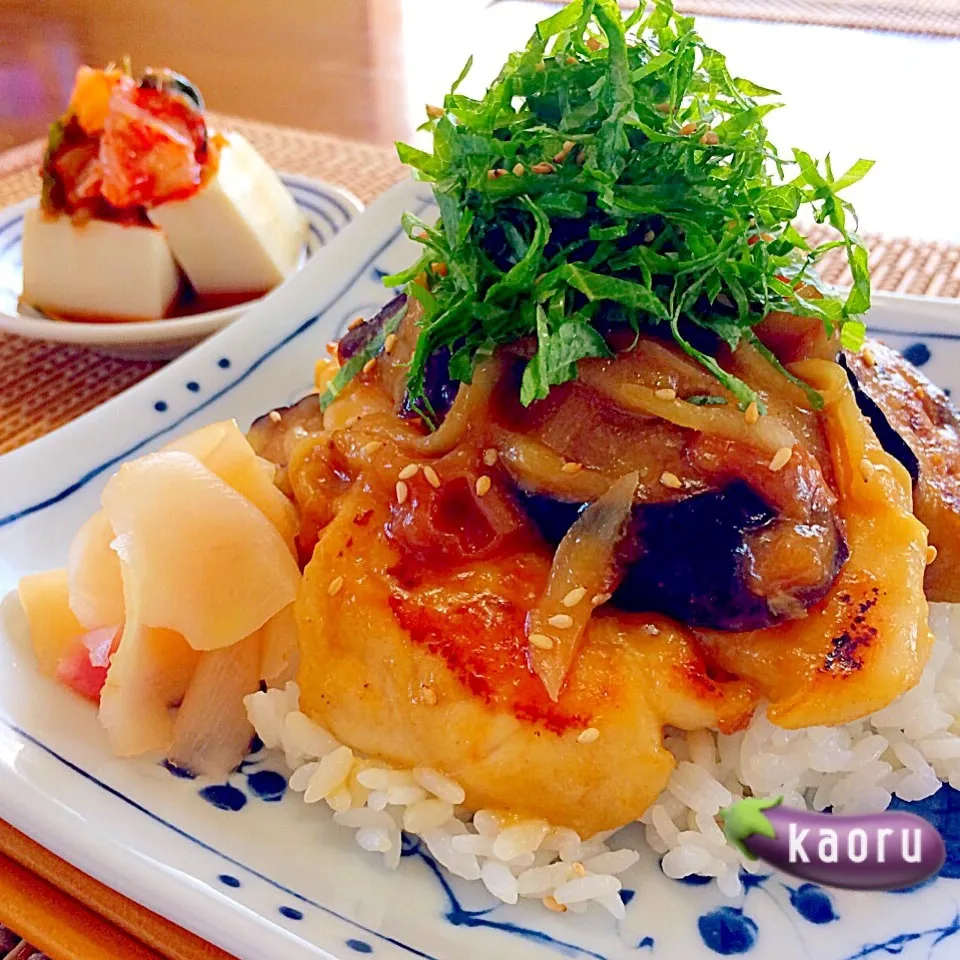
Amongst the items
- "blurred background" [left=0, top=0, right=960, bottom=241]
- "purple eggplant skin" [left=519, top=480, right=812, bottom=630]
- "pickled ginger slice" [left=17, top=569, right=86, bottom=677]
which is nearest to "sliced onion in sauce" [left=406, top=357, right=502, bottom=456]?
"purple eggplant skin" [left=519, top=480, right=812, bottom=630]

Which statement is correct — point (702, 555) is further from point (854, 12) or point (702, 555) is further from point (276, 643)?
point (854, 12)

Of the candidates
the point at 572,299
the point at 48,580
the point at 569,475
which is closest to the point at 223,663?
the point at 48,580

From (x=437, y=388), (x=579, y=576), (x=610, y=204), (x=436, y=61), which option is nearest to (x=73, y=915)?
(x=579, y=576)

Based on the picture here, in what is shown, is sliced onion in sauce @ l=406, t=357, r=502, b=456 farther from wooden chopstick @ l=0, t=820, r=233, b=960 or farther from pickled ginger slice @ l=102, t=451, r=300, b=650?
wooden chopstick @ l=0, t=820, r=233, b=960

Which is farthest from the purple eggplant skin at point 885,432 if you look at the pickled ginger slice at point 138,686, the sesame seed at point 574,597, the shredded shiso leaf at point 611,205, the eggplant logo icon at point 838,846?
the pickled ginger slice at point 138,686

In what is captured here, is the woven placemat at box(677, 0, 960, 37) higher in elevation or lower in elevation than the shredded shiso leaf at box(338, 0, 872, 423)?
lower

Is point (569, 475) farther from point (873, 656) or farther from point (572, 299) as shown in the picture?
point (873, 656)
